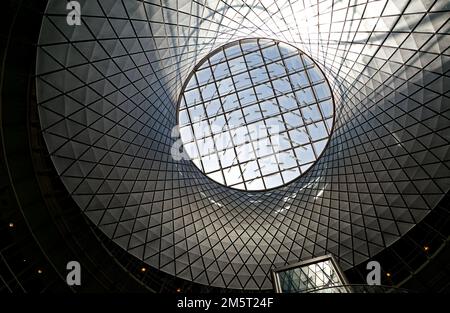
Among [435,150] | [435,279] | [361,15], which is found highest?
[361,15]

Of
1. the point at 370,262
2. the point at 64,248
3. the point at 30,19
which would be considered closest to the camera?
the point at 30,19

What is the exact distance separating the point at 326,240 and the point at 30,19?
3148cm

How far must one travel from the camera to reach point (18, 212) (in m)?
22.4

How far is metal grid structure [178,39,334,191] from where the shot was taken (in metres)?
42.8

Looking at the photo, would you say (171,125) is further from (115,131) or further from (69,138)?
(69,138)

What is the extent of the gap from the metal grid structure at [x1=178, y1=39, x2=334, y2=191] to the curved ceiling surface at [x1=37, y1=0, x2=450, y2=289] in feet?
17.7

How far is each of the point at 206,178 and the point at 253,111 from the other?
12573 mm

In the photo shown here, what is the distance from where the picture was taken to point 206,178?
38.9 meters

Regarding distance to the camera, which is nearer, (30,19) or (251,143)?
(30,19)

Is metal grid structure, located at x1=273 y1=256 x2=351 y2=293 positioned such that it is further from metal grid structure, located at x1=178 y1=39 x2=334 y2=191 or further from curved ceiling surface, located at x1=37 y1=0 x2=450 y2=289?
metal grid structure, located at x1=178 y1=39 x2=334 y2=191

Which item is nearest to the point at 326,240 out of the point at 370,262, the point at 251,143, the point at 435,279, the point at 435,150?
the point at 370,262

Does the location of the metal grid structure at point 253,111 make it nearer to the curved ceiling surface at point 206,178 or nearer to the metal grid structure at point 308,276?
the curved ceiling surface at point 206,178

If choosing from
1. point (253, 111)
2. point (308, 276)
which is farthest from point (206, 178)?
point (308, 276)

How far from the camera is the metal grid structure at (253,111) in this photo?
42844mm
